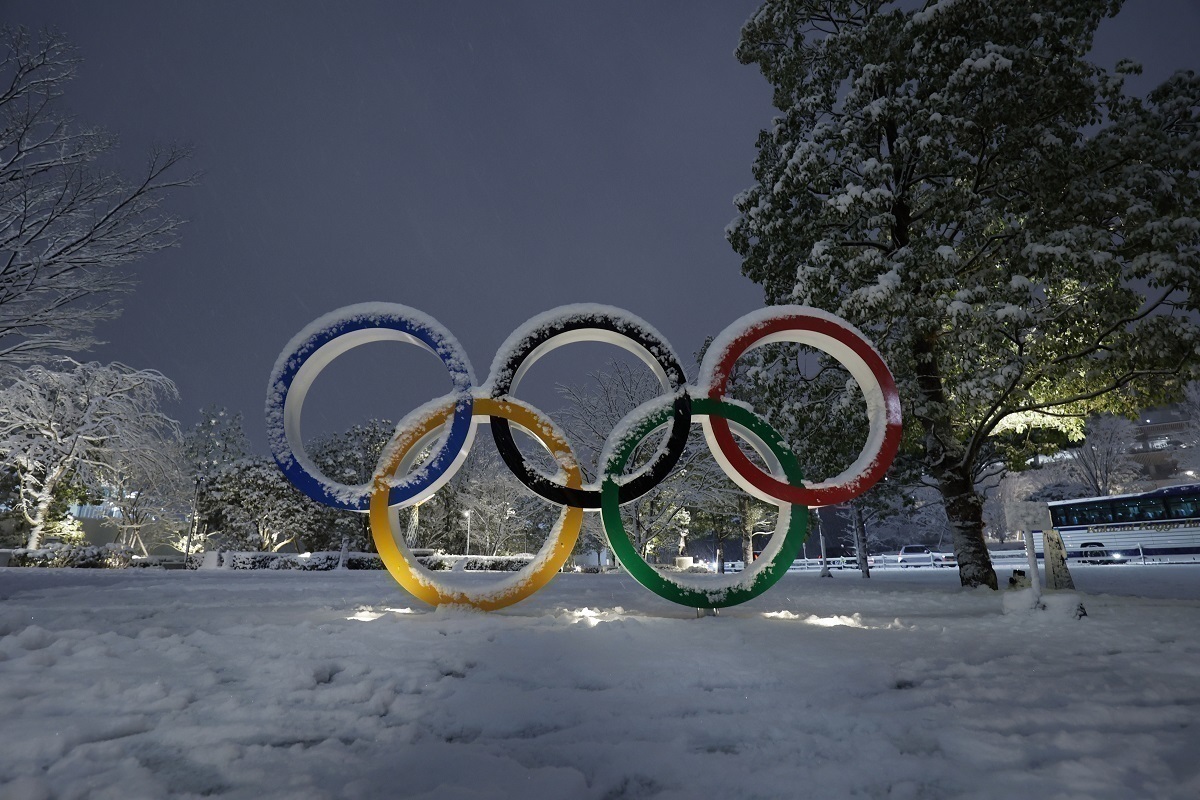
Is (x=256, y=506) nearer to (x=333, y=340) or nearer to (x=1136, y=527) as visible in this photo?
(x=333, y=340)

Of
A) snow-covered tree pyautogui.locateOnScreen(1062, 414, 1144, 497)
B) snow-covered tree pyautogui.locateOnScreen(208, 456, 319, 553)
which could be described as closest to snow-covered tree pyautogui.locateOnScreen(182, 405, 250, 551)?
snow-covered tree pyautogui.locateOnScreen(208, 456, 319, 553)

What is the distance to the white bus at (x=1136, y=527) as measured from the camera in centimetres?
1902

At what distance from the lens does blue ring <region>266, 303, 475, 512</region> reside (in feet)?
24.4

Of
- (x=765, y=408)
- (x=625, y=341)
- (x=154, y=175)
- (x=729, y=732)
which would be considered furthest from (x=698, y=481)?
(x=729, y=732)

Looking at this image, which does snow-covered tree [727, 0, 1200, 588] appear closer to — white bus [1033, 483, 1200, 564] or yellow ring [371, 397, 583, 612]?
yellow ring [371, 397, 583, 612]

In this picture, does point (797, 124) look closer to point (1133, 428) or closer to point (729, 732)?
point (729, 732)

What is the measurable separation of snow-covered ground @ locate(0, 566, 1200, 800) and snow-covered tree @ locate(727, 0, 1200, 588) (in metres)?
5.14

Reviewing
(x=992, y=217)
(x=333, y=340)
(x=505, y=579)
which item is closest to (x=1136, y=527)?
(x=992, y=217)

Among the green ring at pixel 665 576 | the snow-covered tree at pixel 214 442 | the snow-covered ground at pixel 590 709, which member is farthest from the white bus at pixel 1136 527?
the snow-covered tree at pixel 214 442

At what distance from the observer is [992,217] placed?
10.6 m

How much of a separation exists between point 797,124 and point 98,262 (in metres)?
13.0

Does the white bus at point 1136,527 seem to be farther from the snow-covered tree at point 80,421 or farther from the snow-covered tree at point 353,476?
the snow-covered tree at point 353,476

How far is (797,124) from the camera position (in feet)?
40.1

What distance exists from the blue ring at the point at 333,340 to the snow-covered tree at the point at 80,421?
34.3 feet
